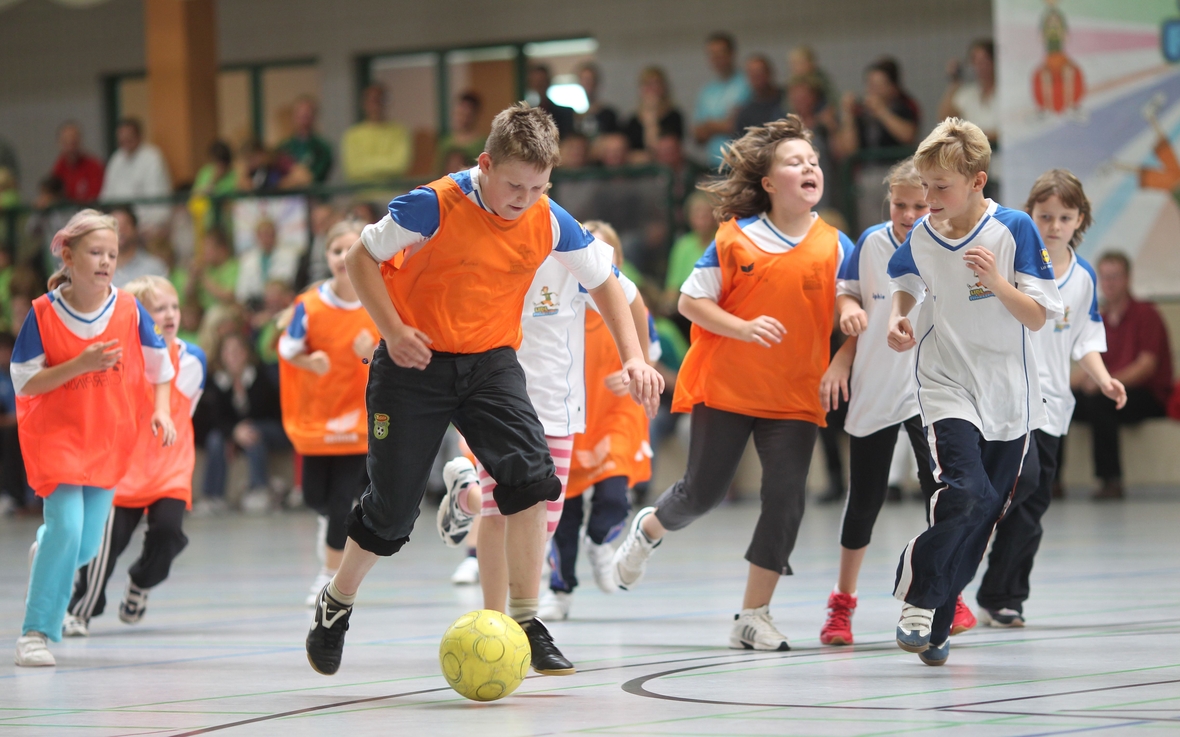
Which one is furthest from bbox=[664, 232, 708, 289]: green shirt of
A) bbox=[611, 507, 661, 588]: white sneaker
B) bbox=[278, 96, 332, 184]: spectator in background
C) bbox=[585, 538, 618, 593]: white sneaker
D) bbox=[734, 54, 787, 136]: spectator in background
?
bbox=[611, 507, 661, 588]: white sneaker

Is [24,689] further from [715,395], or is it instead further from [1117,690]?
[1117,690]

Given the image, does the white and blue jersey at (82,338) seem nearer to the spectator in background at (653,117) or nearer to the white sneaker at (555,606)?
the white sneaker at (555,606)

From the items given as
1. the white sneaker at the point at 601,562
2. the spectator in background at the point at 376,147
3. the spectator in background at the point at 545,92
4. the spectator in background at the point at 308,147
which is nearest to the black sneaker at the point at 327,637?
the white sneaker at the point at 601,562

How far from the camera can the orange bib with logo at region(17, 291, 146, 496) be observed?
217 inches

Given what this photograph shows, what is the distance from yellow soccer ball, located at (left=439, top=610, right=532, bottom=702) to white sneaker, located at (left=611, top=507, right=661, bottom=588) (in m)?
1.69

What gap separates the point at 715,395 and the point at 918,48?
10.3m

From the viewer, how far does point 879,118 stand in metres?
13.2

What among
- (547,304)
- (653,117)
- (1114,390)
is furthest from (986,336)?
(653,117)

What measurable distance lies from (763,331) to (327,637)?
5.64ft

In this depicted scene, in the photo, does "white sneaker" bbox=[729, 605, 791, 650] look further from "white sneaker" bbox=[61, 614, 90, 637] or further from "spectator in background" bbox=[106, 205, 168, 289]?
"spectator in background" bbox=[106, 205, 168, 289]

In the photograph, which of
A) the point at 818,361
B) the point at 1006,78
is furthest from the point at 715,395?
the point at 1006,78

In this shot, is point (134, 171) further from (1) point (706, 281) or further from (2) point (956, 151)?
(2) point (956, 151)

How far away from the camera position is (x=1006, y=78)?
40.2 feet

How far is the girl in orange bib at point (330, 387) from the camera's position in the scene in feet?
24.2
